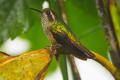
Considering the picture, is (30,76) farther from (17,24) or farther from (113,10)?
(17,24)

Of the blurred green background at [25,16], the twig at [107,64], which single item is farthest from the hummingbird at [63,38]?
the blurred green background at [25,16]

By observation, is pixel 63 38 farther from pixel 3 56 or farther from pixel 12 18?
pixel 12 18

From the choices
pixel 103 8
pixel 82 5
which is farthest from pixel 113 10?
pixel 82 5

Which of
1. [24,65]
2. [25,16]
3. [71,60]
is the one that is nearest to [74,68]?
[71,60]

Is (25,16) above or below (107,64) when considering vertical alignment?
above

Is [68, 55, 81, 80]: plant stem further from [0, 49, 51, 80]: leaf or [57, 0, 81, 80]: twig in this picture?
[0, 49, 51, 80]: leaf

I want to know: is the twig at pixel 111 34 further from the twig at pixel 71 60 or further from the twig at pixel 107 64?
the twig at pixel 71 60
